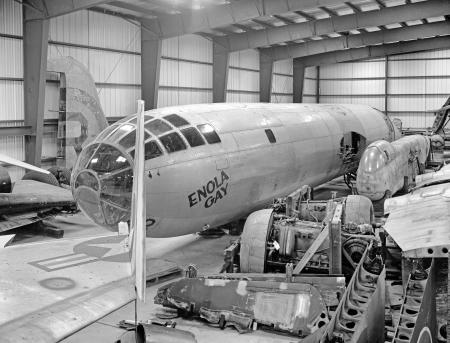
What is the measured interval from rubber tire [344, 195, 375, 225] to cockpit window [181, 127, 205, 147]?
3480mm

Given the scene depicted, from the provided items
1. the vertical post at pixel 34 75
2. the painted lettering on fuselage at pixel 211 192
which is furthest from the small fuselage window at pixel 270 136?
the vertical post at pixel 34 75

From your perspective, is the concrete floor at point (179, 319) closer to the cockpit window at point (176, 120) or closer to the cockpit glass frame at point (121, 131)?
the cockpit glass frame at point (121, 131)

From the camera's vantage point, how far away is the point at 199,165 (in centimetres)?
1095

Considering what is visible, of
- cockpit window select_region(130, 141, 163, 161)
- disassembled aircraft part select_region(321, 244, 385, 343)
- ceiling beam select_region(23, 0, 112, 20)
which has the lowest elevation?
disassembled aircraft part select_region(321, 244, 385, 343)

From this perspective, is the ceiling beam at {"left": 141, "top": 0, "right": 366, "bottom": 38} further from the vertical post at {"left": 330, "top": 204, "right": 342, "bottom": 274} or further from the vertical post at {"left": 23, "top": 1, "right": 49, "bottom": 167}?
the vertical post at {"left": 330, "top": 204, "right": 342, "bottom": 274}

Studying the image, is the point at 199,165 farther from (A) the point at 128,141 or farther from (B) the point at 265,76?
(B) the point at 265,76

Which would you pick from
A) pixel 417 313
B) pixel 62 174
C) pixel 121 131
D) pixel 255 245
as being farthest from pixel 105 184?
pixel 62 174

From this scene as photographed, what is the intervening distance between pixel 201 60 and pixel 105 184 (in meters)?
20.9

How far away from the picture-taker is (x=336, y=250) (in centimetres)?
919

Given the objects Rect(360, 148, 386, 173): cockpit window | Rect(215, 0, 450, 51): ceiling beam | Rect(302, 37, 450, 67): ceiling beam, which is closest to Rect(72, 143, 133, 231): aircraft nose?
Rect(360, 148, 386, 173): cockpit window

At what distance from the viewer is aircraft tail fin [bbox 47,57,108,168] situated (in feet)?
57.8

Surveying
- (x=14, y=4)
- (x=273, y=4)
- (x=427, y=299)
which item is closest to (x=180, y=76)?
(x=273, y=4)

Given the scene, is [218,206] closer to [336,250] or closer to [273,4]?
[336,250]

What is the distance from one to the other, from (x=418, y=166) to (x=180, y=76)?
1381 cm
